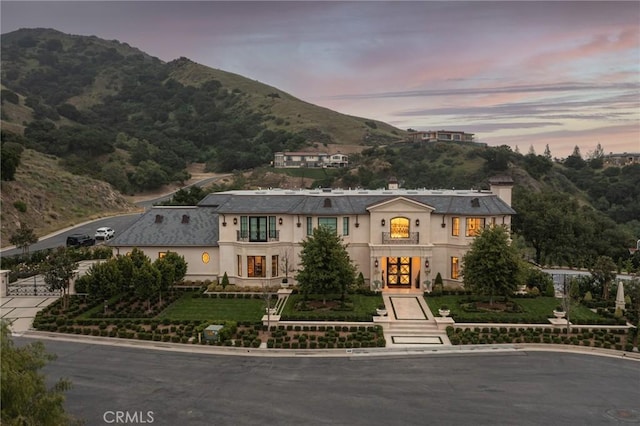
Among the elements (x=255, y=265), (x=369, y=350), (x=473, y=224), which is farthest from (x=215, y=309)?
(x=473, y=224)

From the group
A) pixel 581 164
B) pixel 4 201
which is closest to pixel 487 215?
pixel 4 201

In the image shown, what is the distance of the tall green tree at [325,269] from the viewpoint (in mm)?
33625

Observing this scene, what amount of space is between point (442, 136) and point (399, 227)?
132391 mm

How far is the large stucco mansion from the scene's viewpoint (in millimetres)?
38594

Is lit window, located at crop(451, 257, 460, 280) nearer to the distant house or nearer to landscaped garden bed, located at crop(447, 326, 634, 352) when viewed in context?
landscaped garden bed, located at crop(447, 326, 634, 352)

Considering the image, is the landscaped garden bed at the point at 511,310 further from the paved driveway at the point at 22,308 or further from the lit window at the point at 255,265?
the paved driveway at the point at 22,308

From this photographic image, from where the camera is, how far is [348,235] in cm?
3972

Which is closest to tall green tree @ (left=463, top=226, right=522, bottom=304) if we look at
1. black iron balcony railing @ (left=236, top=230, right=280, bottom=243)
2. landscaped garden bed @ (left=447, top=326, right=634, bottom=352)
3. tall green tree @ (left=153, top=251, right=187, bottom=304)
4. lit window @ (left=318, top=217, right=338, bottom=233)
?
landscaped garden bed @ (left=447, top=326, right=634, bottom=352)

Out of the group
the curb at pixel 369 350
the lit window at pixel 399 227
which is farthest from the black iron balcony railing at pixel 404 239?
the curb at pixel 369 350

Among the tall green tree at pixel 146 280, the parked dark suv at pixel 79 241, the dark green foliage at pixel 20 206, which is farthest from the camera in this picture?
the dark green foliage at pixel 20 206

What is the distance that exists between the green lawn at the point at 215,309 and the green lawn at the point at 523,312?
12510mm

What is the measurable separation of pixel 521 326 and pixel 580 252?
26.8 m

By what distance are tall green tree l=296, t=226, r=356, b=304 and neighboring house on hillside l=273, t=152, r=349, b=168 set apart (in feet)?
327

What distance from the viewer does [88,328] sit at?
3080 cm
